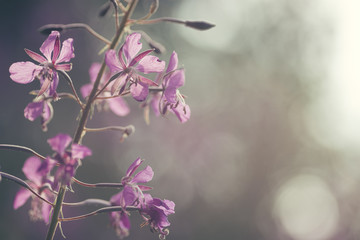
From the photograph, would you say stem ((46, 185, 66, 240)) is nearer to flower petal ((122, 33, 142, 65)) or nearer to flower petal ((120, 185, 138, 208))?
flower petal ((120, 185, 138, 208))

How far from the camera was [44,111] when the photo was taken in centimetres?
249

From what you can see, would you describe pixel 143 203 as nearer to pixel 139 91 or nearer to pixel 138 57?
pixel 139 91

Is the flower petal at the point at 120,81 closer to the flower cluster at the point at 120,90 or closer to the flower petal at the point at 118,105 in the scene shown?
the flower cluster at the point at 120,90

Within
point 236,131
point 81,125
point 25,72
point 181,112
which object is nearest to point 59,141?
point 81,125

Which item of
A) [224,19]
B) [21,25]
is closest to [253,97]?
[224,19]

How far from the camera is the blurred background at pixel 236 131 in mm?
12203

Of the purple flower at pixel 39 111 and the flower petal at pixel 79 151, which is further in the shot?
the purple flower at pixel 39 111

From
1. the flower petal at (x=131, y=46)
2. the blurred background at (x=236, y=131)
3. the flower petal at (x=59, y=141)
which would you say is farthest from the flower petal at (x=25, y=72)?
the blurred background at (x=236, y=131)

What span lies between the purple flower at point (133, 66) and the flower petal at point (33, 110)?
1.68ft

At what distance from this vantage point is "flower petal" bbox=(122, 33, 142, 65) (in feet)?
7.25

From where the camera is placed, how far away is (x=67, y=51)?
2.29 m

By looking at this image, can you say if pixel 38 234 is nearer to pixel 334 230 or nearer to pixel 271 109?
pixel 334 230

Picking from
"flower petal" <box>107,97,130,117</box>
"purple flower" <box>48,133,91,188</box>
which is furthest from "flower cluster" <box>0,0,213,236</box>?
"flower petal" <box>107,97,130,117</box>

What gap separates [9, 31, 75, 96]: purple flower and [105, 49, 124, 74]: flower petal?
26cm
